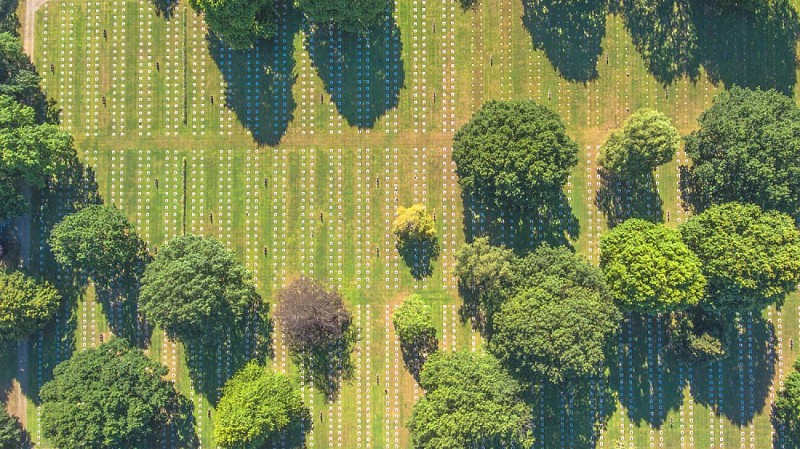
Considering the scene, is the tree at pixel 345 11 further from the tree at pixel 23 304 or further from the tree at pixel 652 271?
the tree at pixel 23 304

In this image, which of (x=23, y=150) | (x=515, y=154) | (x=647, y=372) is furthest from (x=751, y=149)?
(x=23, y=150)

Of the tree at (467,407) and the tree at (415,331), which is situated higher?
the tree at (415,331)

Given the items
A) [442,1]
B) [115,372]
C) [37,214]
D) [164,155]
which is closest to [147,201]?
[164,155]

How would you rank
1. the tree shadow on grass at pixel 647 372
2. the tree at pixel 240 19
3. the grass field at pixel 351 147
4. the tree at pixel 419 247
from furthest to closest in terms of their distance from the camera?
1. the grass field at pixel 351 147
2. the tree shadow on grass at pixel 647 372
3. the tree at pixel 419 247
4. the tree at pixel 240 19

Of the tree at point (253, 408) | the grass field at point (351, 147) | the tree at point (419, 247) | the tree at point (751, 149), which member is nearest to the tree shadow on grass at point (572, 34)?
the grass field at point (351, 147)

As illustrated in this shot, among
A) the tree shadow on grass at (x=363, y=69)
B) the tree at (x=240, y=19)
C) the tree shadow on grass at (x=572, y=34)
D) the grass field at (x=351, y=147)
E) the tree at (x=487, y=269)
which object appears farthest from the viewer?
the tree shadow on grass at (x=363, y=69)

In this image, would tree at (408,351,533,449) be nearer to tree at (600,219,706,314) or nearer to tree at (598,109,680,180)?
tree at (600,219,706,314)

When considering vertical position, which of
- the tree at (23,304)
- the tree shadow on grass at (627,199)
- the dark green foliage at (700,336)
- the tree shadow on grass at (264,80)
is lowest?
the dark green foliage at (700,336)
